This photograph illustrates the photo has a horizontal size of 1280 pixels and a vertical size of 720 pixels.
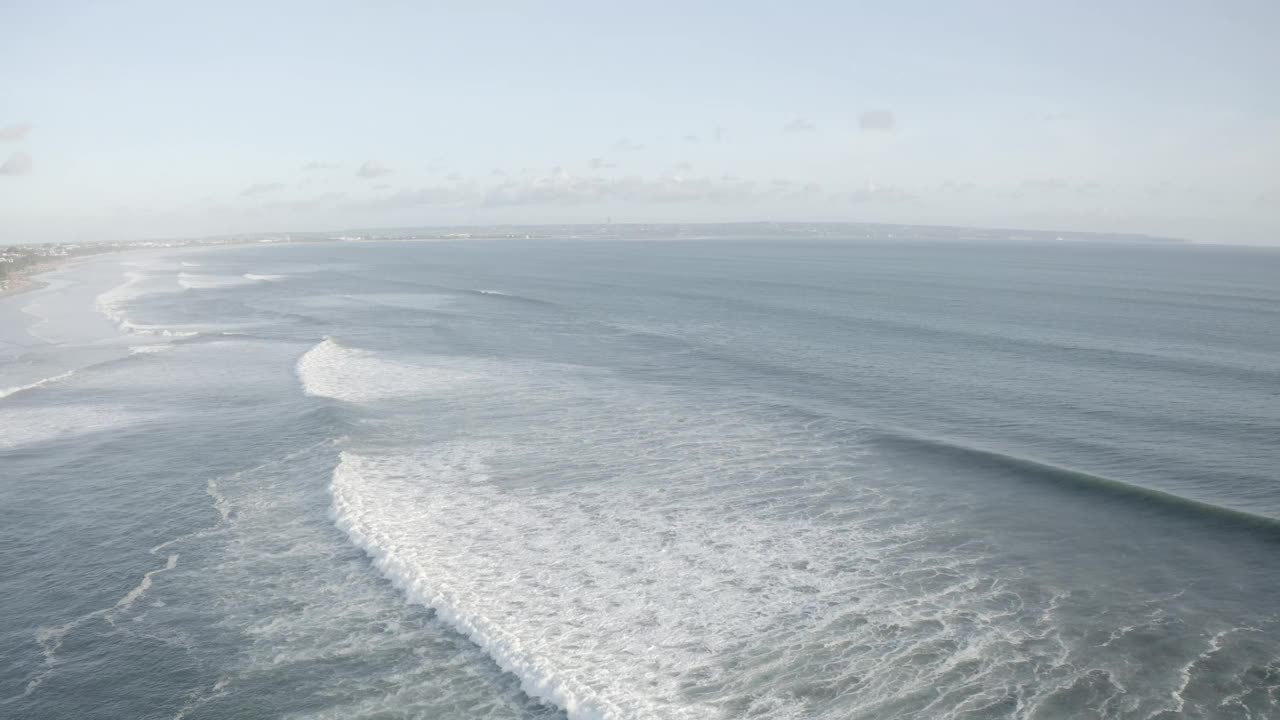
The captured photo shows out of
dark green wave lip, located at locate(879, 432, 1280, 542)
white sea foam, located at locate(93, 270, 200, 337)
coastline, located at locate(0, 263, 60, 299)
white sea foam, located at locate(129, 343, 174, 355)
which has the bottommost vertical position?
dark green wave lip, located at locate(879, 432, 1280, 542)

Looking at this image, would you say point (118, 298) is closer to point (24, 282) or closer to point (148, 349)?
point (24, 282)

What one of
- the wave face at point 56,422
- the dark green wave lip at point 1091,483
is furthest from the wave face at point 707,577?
the wave face at point 56,422

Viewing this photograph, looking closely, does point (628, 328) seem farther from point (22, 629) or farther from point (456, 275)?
point (456, 275)

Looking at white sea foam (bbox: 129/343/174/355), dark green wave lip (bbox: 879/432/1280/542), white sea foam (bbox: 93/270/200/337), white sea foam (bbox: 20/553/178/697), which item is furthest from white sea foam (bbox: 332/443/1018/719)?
white sea foam (bbox: 93/270/200/337)

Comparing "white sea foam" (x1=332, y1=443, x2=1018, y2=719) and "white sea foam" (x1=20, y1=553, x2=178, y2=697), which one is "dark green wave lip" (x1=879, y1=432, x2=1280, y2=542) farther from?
"white sea foam" (x1=20, y1=553, x2=178, y2=697)

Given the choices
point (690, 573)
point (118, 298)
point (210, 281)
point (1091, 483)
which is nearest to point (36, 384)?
point (690, 573)

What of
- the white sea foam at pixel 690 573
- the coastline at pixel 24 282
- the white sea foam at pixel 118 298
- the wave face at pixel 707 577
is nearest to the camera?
the wave face at pixel 707 577

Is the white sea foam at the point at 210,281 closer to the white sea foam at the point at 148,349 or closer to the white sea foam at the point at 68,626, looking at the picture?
the white sea foam at the point at 148,349
